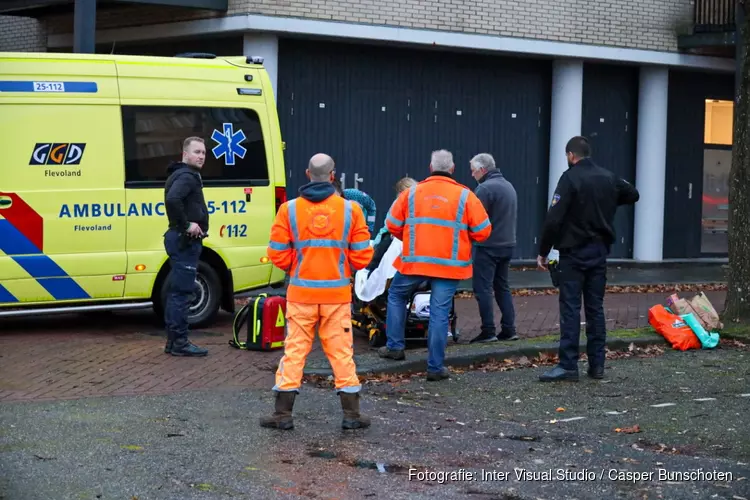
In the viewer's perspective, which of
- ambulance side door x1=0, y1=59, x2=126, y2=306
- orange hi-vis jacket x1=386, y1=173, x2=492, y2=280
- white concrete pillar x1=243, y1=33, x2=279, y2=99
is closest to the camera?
orange hi-vis jacket x1=386, y1=173, x2=492, y2=280

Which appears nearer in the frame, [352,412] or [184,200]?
[352,412]

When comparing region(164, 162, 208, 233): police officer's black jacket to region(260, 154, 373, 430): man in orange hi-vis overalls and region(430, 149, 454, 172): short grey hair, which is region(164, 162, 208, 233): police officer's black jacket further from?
region(260, 154, 373, 430): man in orange hi-vis overalls

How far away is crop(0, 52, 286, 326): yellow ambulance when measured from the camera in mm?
11492

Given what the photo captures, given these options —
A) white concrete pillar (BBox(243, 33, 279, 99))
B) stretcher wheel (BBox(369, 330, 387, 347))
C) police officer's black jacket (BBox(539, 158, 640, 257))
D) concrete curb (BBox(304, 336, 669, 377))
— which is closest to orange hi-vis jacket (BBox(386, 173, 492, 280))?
police officer's black jacket (BBox(539, 158, 640, 257))

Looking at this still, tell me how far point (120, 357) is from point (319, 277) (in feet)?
10.7

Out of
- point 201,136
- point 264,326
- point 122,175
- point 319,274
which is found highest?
point 201,136

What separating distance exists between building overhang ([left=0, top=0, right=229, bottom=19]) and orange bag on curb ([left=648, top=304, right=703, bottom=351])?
9.11 meters

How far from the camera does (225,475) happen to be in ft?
21.3

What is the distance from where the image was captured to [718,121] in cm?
2258

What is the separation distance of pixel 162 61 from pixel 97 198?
5.11ft

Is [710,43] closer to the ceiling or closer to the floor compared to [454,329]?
closer to the ceiling

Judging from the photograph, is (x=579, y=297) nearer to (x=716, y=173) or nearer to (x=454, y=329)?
(x=454, y=329)

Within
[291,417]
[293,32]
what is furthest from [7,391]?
[293,32]

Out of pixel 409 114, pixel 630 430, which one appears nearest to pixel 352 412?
pixel 630 430
